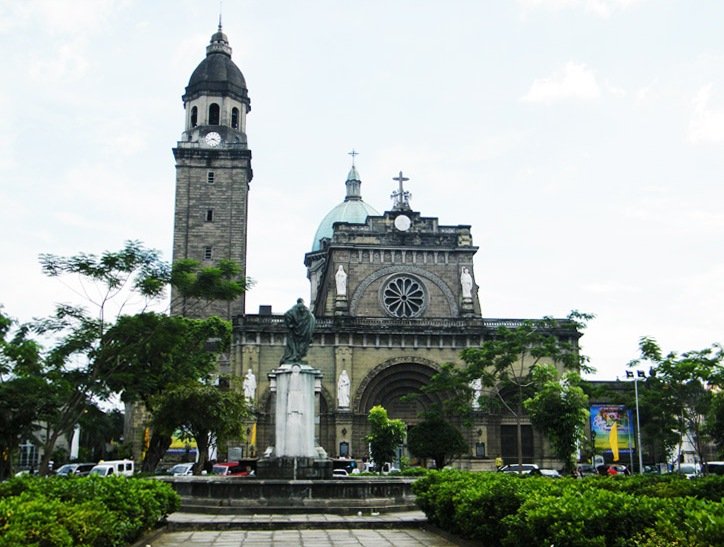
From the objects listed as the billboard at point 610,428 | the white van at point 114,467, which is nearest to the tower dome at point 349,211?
the billboard at point 610,428

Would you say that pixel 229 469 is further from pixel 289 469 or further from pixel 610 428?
pixel 610 428

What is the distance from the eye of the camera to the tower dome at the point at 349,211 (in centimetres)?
7269

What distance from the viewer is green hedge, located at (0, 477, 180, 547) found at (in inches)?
310

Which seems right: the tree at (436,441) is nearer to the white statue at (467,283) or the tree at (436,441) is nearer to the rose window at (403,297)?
the rose window at (403,297)

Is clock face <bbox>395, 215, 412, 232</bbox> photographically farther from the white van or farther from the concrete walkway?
the concrete walkway

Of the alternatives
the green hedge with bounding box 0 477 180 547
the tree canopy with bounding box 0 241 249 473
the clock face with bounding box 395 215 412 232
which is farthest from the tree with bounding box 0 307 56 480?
the clock face with bounding box 395 215 412 232

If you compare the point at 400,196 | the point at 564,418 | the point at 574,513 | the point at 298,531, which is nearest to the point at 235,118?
Result: the point at 400,196

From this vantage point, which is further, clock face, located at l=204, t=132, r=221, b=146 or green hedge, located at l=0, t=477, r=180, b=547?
clock face, located at l=204, t=132, r=221, b=146

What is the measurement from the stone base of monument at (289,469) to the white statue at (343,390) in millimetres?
25928

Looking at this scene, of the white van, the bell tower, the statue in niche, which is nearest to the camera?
the statue in niche

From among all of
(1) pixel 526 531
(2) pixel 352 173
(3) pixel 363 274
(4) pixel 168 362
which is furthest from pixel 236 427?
(2) pixel 352 173

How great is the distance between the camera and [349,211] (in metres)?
73.4

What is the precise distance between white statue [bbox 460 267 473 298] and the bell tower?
14.5 metres

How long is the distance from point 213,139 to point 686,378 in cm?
3430
